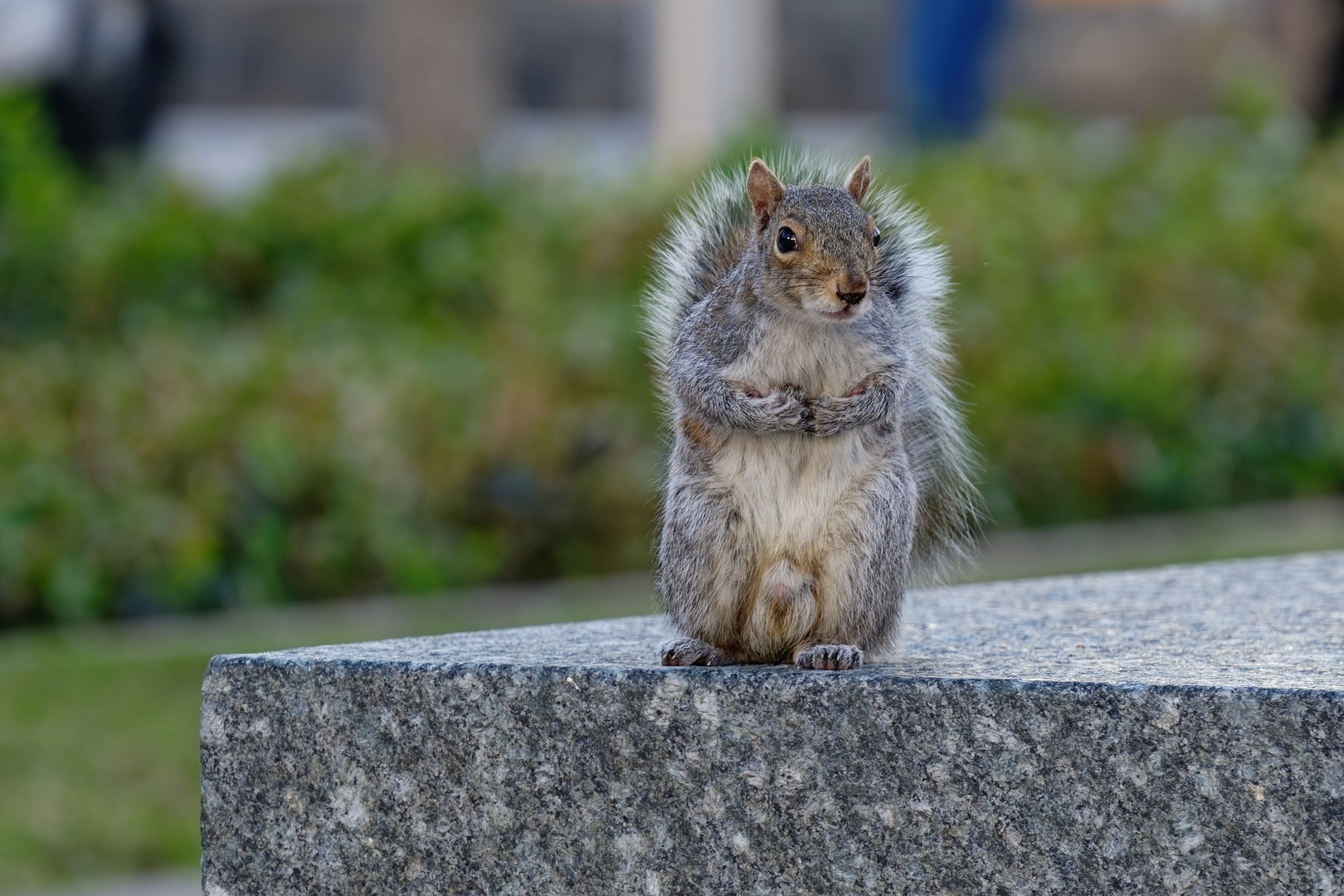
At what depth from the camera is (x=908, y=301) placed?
8.54 feet

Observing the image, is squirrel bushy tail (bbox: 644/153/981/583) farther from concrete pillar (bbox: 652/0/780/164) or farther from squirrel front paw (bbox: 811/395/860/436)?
concrete pillar (bbox: 652/0/780/164)

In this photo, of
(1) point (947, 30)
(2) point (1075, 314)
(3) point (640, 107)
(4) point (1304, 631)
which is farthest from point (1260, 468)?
(3) point (640, 107)

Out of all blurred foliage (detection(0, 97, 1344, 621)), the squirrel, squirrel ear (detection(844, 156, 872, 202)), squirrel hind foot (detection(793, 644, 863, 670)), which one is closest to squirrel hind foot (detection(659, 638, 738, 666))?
the squirrel

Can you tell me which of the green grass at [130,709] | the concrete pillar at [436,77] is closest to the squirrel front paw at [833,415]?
the green grass at [130,709]

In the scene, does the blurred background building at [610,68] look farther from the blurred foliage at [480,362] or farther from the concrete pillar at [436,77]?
the blurred foliage at [480,362]

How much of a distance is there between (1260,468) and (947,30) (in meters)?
3.82

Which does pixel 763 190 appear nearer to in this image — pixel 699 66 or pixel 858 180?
pixel 858 180

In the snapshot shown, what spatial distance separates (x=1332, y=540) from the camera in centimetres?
619

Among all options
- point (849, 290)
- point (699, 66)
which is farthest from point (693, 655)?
point (699, 66)

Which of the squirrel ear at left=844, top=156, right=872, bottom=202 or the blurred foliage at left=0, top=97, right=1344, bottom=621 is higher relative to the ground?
the squirrel ear at left=844, top=156, right=872, bottom=202

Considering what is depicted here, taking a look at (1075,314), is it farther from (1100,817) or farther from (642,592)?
(1100,817)

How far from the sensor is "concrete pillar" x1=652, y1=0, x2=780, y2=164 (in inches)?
465

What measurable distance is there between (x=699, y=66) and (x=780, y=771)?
1004 centimetres

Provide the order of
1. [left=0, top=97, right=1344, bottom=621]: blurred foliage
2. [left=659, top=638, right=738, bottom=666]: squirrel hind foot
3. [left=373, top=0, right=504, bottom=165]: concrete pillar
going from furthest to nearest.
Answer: [left=373, top=0, right=504, bottom=165]: concrete pillar < [left=0, top=97, right=1344, bottom=621]: blurred foliage < [left=659, top=638, right=738, bottom=666]: squirrel hind foot
